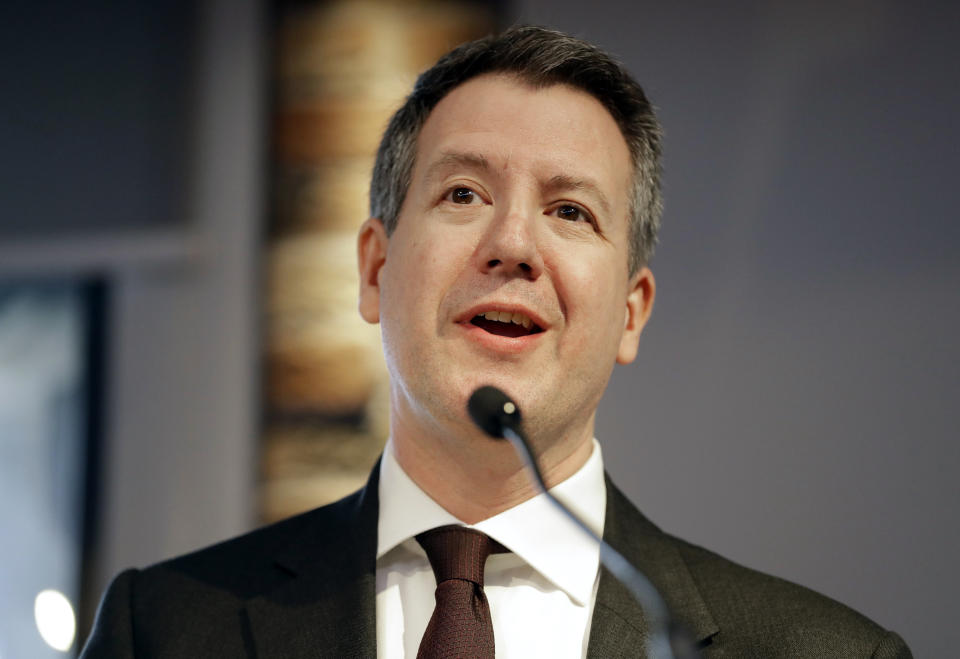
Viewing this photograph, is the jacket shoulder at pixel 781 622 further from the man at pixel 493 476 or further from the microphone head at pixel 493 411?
the microphone head at pixel 493 411

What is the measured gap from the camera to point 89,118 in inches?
111

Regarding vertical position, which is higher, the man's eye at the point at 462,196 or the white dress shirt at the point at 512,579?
the man's eye at the point at 462,196

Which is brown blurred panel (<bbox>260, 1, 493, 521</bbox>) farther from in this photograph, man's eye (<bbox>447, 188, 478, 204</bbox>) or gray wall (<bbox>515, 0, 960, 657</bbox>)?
man's eye (<bbox>447, 188, 478, 204</bbox>)

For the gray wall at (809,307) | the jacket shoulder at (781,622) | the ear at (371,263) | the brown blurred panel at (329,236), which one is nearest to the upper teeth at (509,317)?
the ear at (371,263)

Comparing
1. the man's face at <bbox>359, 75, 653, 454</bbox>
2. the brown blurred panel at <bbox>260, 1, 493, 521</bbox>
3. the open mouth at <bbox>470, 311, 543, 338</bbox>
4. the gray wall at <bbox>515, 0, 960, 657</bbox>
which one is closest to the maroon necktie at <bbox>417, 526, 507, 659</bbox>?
the man's face at <bbox>359, 75, 653, 454</bbox>

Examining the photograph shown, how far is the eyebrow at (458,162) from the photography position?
1.38 m

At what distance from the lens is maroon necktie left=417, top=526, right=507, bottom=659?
1195 millimetres

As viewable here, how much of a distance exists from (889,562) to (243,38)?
2.03m

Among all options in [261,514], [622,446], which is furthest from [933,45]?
[261,514]

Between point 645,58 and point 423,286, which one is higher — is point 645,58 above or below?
above

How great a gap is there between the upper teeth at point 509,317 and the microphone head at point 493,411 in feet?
0.74

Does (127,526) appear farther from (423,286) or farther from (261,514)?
(423,286)

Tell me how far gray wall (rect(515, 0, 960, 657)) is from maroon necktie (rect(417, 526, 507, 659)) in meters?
0.95

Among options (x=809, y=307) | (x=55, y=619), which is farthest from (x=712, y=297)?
(x=55, y=619)
